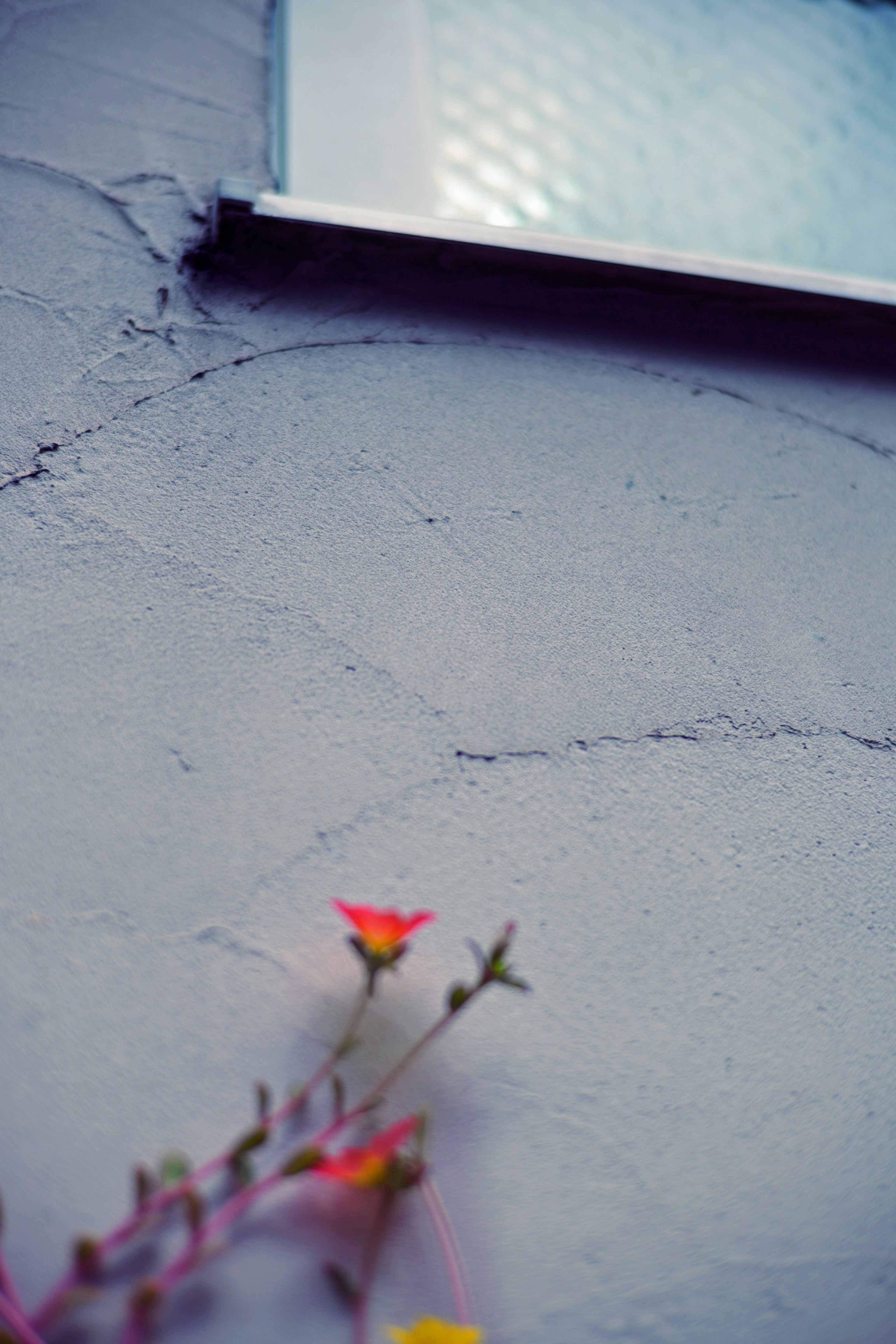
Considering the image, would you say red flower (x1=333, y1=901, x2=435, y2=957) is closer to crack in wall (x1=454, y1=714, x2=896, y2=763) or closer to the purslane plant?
the purslane plant

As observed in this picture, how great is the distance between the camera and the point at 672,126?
900 millimetres

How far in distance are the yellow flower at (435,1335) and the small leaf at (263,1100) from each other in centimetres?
10

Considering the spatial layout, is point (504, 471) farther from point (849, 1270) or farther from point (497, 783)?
point (849, 1270)

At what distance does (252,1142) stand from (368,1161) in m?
0.06

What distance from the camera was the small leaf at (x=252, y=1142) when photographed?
0.37 meters

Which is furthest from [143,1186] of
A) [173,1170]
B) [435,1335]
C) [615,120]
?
[615,120]

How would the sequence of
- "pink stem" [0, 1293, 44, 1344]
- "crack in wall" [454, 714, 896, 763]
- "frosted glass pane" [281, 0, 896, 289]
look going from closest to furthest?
"pink stem" [0, 1293, 44, 1344] → "crack in wall" [454, 714, 896, 763] → "frosted glass pane" [281, 0, 896, 289]

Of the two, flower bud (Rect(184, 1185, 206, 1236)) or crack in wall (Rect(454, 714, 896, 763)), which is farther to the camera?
crack in wall (Rect(454, 714, 896, 763))

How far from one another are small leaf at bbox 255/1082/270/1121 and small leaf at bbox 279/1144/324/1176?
0.03 m

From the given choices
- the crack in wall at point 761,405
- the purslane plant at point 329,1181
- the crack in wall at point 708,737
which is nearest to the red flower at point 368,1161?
the purslane plant at point 329,1181

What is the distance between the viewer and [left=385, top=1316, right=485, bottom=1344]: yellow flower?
0.33 m

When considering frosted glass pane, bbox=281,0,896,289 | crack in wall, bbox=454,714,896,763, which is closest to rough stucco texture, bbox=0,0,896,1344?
crack in wall, bbox=454,714,896,763

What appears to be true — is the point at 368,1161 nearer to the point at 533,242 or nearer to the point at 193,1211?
the point at 193,1211

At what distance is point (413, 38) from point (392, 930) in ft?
2.92
